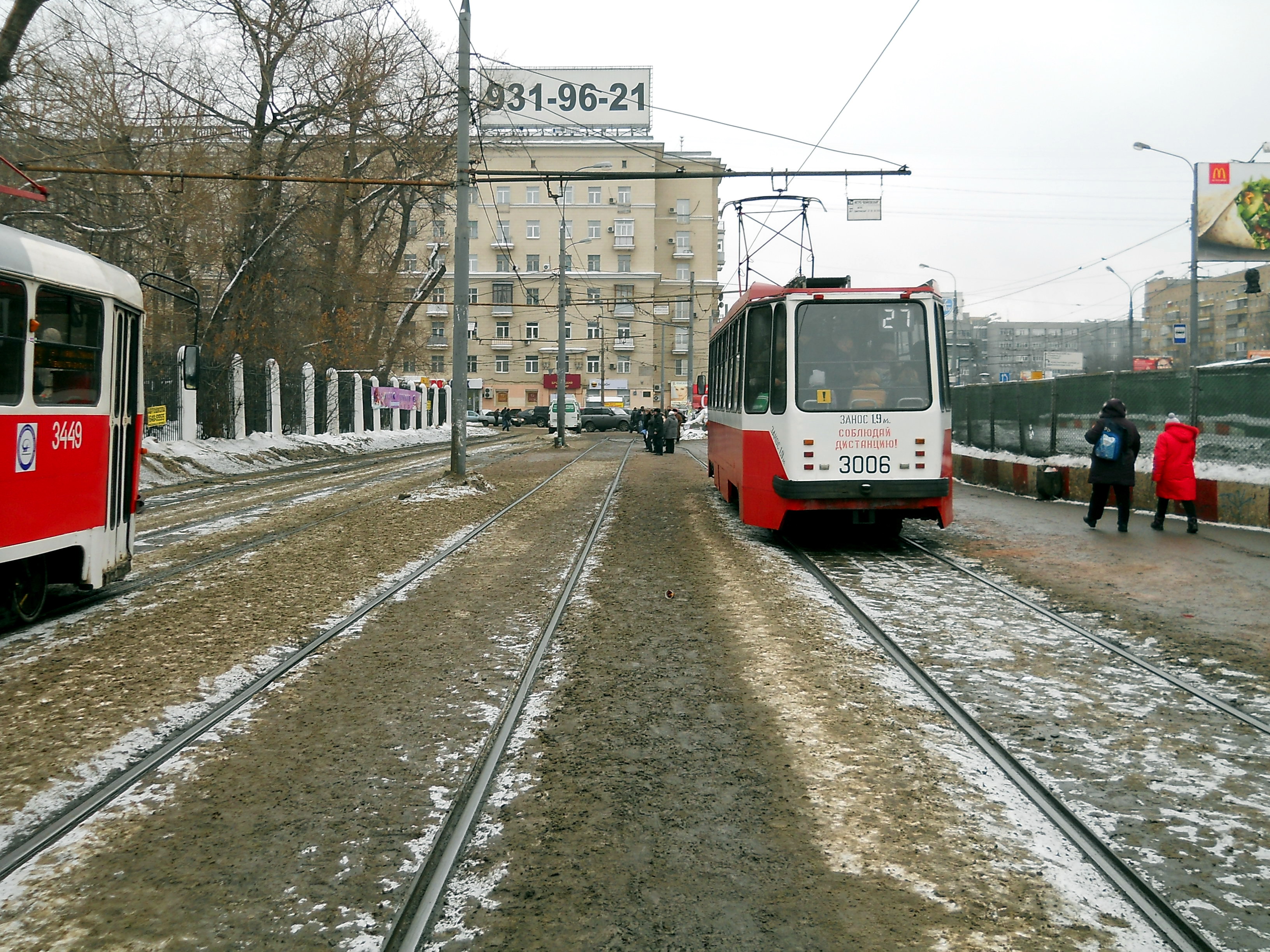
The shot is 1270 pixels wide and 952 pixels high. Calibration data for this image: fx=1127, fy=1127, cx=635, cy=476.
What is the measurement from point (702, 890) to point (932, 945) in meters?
0.73

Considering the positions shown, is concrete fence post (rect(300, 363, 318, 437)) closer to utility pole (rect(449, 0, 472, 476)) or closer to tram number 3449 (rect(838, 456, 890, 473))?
utility pole (rect(449, 0, 472, 476))

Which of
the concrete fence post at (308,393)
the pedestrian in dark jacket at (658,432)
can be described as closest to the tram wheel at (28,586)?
the pedestrian in dark jacket at (658,432)

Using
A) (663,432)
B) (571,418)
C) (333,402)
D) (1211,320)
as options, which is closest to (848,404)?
(663,432)

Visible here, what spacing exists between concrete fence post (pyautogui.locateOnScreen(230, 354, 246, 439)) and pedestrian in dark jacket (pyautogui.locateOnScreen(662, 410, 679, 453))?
13.0 metres

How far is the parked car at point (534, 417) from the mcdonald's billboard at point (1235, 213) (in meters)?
44.5

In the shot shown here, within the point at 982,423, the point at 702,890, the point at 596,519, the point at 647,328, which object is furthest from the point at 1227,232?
the point at 647,328

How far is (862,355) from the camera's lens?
12.2 meters

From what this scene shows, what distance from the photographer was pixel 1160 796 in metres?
4.43

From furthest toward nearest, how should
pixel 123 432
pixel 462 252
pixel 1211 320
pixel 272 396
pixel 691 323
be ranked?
pixel 1211 320 → pixel 691 323 → pixel 272 396 → pixel 462 252 → pixel 123 432

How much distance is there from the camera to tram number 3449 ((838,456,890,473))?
11.9m

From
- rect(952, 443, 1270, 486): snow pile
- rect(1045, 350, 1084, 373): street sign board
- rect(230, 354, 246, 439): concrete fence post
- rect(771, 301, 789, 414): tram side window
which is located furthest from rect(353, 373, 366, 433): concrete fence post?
rect(1045, 350, 1084, 373): street sign board

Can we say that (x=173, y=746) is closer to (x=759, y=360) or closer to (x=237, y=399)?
(x=759, y=360)

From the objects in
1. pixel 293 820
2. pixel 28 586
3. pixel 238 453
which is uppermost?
pixel 238 453

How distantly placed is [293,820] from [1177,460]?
12066 mm
